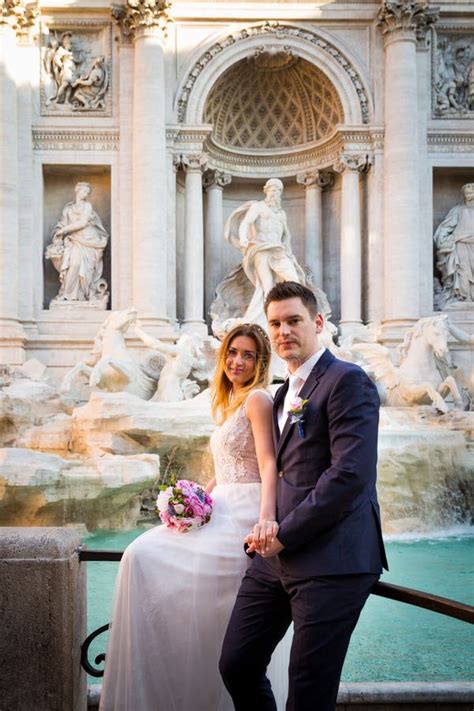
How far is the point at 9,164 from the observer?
15.4 metres

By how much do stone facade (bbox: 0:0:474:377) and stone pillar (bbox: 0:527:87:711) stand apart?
1264 centimetres

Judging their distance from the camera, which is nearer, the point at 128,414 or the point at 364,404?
the point at 364,404

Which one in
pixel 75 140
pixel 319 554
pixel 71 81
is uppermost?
pixel 71 81

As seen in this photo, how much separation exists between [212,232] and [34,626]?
15182 mm

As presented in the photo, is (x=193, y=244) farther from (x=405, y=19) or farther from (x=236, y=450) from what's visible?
(x=236, y=450)

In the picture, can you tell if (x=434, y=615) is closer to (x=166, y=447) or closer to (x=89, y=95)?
(x=166, y=447)

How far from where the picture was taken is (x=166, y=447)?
33.1ft

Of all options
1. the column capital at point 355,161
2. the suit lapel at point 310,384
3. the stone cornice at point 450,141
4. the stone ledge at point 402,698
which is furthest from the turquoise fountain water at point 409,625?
the stone cornice at point 450,141

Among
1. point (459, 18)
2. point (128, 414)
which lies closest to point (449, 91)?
point (459, 18)

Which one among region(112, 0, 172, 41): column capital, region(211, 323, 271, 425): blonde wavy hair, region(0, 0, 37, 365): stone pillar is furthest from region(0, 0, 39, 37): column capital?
region(211, 323, 271, 425): blonde wavy hair

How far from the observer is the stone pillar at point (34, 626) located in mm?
2590

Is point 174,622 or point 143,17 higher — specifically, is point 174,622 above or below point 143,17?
below

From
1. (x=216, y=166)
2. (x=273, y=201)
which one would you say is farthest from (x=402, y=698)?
(x=216, y=166)

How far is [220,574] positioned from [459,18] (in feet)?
55.7
